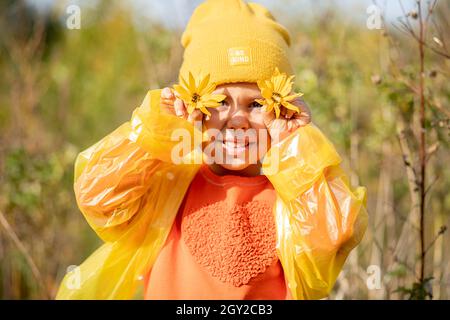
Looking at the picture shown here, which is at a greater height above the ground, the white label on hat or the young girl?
the white label on hat

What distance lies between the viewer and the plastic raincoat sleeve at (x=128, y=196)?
1.46m

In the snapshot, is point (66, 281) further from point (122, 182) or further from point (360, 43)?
point (360, 43)

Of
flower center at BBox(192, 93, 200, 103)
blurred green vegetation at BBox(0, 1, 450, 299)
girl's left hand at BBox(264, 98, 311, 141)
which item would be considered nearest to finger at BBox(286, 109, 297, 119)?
girl's left hand at BBox(264, 98, 311, 141)

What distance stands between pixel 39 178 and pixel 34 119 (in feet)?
3.91

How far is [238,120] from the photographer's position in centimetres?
150

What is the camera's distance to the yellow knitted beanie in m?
1.53

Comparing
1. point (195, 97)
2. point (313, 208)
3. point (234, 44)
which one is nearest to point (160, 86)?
point (234, 44)

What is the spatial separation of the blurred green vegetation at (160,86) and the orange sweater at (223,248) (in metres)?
0.46

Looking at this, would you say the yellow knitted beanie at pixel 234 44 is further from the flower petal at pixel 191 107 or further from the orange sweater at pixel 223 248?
the orange sweater at pixel 223 248

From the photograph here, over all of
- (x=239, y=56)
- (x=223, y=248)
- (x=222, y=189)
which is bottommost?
(x=223, y=248)

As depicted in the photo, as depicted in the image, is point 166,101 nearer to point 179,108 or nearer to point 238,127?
point 179,108

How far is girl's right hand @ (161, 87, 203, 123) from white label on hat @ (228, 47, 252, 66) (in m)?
0.15

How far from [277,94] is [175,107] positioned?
229 mm

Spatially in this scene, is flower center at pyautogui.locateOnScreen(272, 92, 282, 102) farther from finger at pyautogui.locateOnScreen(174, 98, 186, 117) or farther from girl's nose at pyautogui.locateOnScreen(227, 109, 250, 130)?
finger at pyautogui.locateOnScreen(174, 98, 186, 117)
